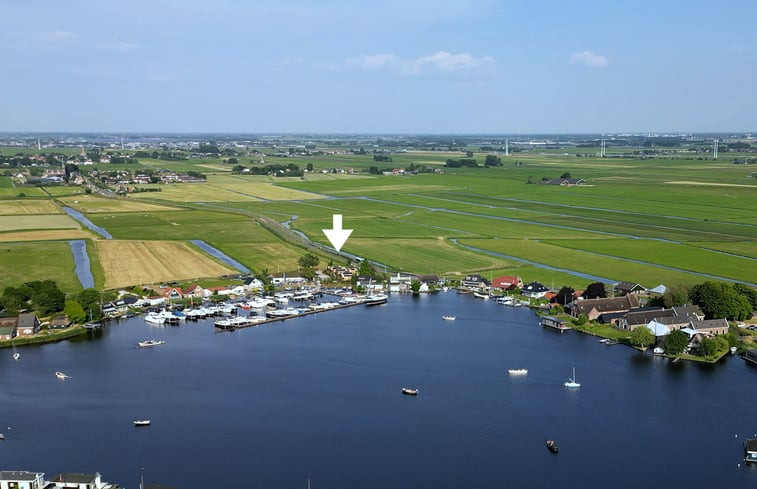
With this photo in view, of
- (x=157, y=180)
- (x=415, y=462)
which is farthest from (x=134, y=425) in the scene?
(x=157, y=180)

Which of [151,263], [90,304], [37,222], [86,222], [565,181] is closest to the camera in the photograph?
[90,304]

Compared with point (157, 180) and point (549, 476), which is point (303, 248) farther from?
point (157, 180)

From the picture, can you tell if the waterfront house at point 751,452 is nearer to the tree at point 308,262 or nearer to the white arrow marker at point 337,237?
the tree at point 308,262

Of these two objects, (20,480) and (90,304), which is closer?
(20,480)

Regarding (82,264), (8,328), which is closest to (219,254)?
(82,264)

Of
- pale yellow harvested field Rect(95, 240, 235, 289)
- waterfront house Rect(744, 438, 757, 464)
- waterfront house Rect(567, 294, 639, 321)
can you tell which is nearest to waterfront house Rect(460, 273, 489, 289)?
waterfront house Rect(567, 294, 639, 321)

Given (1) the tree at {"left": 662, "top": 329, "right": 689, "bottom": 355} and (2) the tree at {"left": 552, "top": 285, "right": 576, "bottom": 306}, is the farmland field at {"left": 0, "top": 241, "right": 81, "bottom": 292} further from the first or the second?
(1) the tree at {"left": 662, "top": 329, "right": 689, "bottom": 355}

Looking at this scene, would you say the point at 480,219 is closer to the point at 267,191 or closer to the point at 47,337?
the point at 267,191
